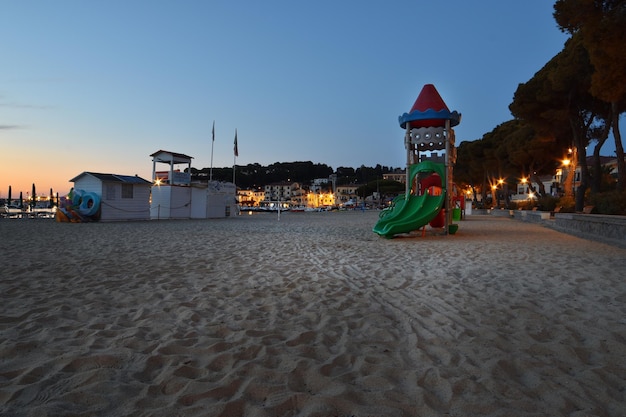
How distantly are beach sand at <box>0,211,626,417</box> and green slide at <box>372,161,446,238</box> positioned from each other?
5.82 m

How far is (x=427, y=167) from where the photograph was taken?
14672 millimetres

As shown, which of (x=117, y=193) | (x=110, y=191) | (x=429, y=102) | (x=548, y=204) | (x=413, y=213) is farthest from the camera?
(x=548, y=204)

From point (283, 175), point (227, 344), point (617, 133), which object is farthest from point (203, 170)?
point (227, 344)

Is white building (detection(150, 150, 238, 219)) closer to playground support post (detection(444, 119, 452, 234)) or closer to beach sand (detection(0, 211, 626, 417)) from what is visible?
playground support post (detection(444, 119, 452, 234))

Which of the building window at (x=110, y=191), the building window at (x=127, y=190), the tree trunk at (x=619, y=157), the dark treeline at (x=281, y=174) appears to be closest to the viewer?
the tree trunk at (x=619, y=157)

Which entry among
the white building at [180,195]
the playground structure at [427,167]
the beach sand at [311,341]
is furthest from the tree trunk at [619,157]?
the white building at [180,195]

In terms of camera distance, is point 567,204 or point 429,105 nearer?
point 429,105

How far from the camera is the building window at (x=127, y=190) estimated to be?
24652 millimetres

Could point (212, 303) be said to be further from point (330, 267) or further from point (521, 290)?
point (521, 290)

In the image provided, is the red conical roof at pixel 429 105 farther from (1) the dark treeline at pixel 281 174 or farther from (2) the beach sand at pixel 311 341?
(1) the dark treeline at pixel 281 174

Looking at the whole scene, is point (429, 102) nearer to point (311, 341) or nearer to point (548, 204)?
point (311, 341)

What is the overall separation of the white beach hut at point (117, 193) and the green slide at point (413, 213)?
17.5 meters

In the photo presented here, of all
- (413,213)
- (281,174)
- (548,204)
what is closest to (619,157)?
(548,204)

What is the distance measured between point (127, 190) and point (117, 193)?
758 millimetres
